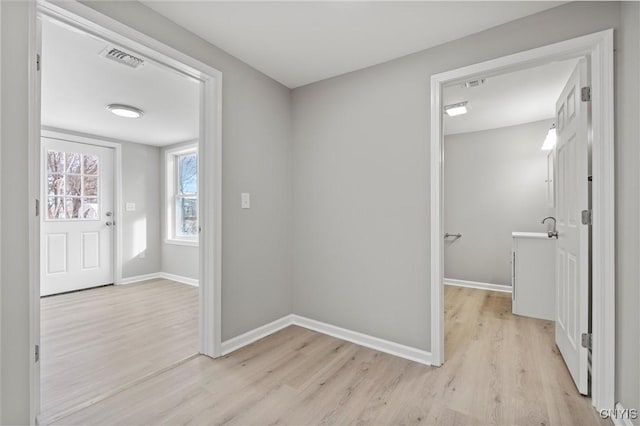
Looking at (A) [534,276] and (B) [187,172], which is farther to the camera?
(B) [187,172]

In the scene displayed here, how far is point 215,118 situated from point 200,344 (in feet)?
5.84

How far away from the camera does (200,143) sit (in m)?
2.34

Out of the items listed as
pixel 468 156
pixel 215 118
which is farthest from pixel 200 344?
pixel 468 156

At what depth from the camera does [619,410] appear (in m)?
1.58

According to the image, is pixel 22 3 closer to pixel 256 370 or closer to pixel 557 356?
pixel 256 370

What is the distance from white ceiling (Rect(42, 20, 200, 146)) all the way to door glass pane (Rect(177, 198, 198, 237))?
Result: 1.18 m

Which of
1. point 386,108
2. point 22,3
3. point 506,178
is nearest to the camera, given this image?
point 22,3

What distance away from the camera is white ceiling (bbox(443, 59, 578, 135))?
9.02 ft

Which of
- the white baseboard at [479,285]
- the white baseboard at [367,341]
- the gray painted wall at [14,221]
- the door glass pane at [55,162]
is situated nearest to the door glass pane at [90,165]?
the door glass pane at [55,162]

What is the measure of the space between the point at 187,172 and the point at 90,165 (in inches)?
54.2

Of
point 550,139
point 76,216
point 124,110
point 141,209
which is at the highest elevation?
point 124,110

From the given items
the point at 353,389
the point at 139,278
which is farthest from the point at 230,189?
the point at 139,278

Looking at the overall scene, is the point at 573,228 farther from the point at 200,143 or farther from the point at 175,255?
the point at 175,255

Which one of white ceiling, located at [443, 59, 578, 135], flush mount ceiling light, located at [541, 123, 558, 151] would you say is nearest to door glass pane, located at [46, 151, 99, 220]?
white ceiling, located at [443, 59, 578, 135]
